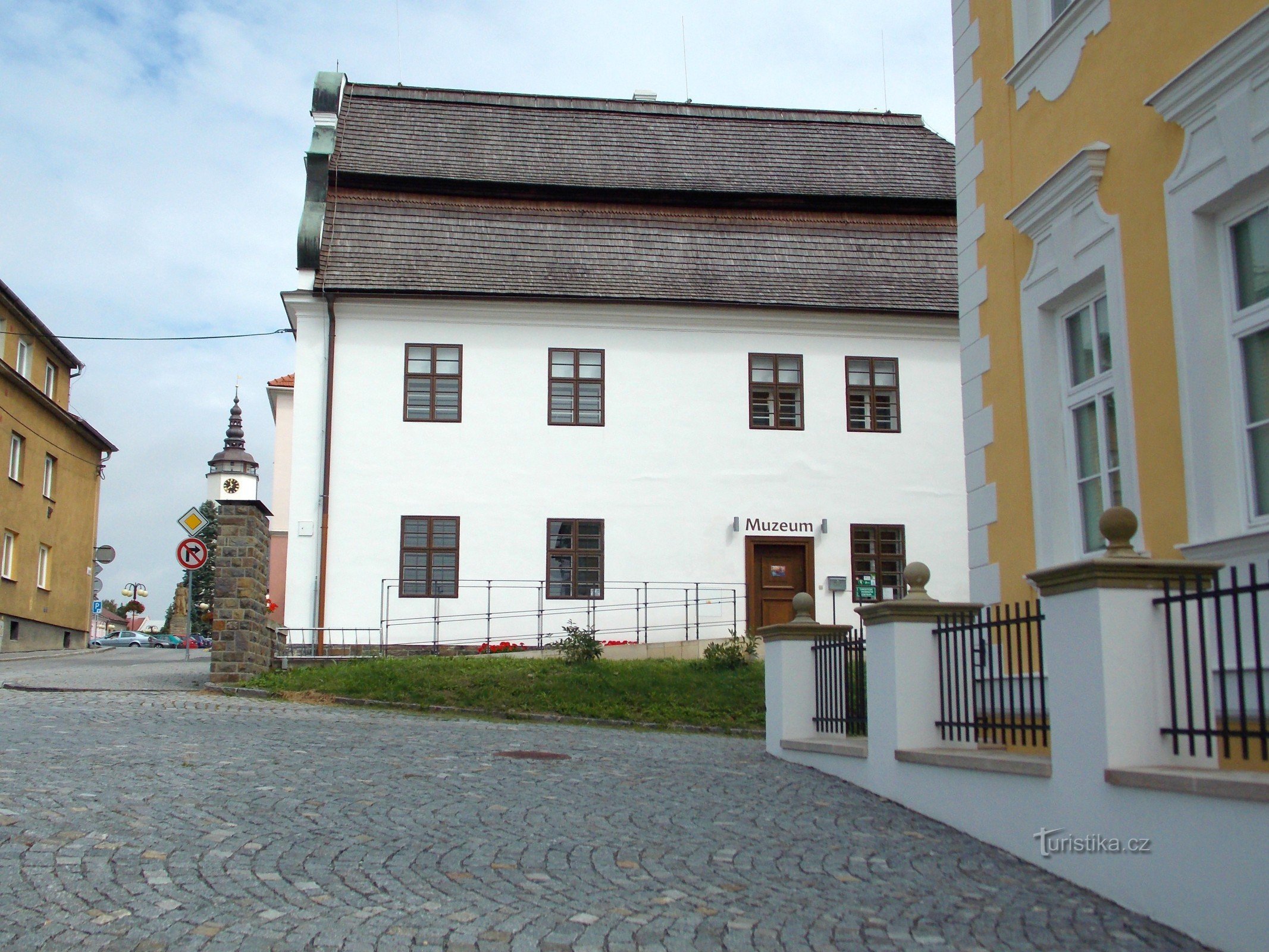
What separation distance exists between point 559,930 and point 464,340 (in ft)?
63.6

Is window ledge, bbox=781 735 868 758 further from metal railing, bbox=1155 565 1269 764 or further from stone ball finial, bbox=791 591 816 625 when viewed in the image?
metal railing, bbox=1155 565 1269 764

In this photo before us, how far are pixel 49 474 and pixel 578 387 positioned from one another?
23027mm

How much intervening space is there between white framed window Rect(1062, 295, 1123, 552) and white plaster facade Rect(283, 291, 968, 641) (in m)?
14.7

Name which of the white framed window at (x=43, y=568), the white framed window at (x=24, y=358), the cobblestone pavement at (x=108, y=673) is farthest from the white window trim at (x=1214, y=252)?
the white framed window at (x=43, y=568)

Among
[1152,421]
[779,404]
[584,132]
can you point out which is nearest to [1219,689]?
[1152,421]

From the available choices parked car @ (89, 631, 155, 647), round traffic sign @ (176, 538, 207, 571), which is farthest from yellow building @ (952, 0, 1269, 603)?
parked car @ (89, 631, 155, 647)

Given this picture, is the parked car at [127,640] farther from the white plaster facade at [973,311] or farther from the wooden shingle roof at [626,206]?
the white plaster facade at [973,311]

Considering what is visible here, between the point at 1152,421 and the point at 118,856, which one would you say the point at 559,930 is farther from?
the point at 1152,421

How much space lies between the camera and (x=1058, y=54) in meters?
9.80

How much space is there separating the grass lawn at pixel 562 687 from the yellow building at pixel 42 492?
21.1 meters

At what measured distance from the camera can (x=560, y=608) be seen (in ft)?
77.8

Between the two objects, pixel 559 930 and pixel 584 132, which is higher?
A: pixel 584 132

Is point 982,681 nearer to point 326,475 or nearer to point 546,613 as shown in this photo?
point 546,613

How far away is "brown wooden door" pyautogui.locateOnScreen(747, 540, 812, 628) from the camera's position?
24281 mm
